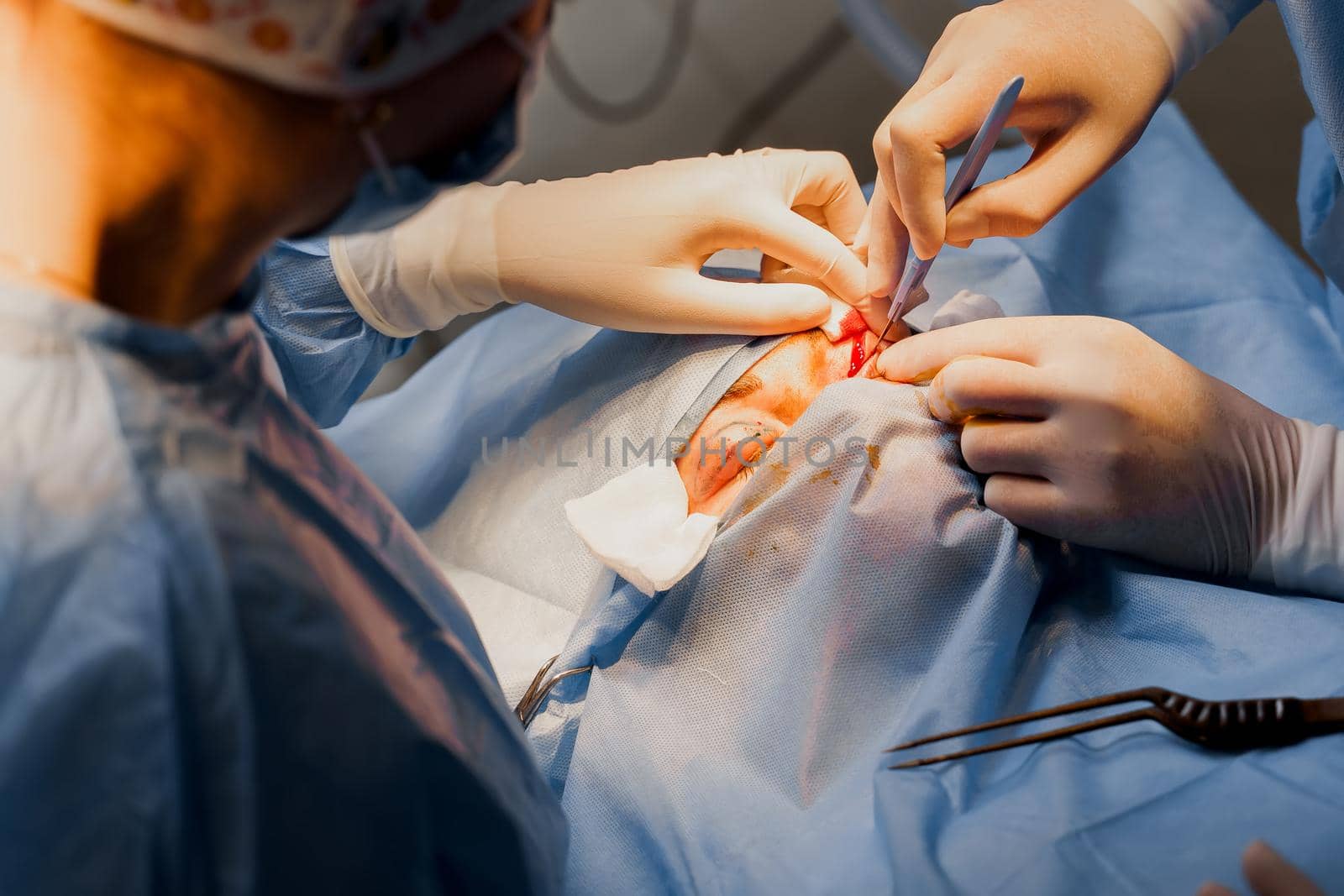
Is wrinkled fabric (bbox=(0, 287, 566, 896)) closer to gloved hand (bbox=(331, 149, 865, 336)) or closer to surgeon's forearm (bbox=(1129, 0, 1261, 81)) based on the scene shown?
gloved hand (bbox=(331, 149, 865, 336))

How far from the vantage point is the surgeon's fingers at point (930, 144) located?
1.22 metres

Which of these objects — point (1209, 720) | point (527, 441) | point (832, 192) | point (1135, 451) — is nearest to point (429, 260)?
point (527, 441)

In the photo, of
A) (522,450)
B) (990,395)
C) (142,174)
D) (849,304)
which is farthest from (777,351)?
(142,174)

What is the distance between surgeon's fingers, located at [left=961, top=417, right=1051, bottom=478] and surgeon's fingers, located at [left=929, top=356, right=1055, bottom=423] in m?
0.02

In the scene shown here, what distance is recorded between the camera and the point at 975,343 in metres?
1.22

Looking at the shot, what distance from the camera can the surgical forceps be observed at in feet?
3.34

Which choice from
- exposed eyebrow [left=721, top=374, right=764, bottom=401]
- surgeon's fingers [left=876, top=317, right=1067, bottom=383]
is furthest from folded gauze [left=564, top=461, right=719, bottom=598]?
surgeon's fingers [left=876, top=317, right=1067, bottom=383]

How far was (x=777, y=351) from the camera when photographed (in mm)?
1342

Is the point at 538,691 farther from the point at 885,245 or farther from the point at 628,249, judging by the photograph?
the point at 885,245

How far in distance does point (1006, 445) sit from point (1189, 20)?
76 centimetres

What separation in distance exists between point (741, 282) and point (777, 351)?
0.50ft

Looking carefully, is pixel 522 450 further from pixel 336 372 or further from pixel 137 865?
pixel 137 865

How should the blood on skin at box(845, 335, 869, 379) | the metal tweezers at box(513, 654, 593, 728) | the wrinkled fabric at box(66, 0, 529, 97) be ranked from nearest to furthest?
1. the wrinkled fabric at box(66, 0, 529, 97)
2. the metal tweezers at box(513, 654, 593, 728)
3. the blood on skin at box(845, 335, 869, 379)

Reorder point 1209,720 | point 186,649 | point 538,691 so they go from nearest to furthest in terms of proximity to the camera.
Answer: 1. point 186,649
2. point 1209,720
3. point 538,691
